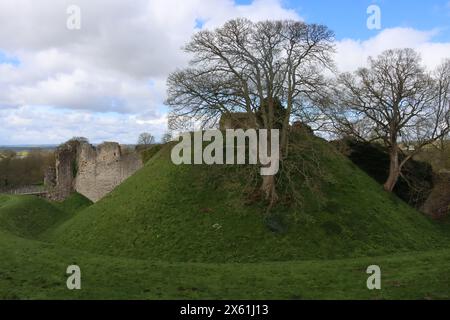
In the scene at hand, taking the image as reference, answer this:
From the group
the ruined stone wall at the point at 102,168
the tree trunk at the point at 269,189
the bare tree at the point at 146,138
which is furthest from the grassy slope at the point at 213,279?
the bare tree at the point at 146,138

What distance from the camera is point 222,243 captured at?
21906mm

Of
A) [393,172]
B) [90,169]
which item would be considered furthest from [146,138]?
[393,172]

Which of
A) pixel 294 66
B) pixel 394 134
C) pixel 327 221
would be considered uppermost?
pixel 294 66

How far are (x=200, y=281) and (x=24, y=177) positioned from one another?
70.7m

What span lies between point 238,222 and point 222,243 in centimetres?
204

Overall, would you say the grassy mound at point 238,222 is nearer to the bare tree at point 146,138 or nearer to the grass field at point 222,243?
the grass field at point 222,243

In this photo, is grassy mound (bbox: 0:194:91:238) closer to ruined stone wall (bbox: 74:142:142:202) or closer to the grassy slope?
ruined stone wall (bbox: 74:142:142:202)

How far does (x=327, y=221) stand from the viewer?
77.4 feet

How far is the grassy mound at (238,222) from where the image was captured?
2156cm

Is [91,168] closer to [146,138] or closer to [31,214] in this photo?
[31,214]

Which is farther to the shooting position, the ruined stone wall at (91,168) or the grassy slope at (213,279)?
the ruined stone wall at (91,168)

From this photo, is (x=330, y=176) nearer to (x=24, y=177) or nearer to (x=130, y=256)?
(x=130, y=256)

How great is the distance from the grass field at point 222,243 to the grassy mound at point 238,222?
71 mm
